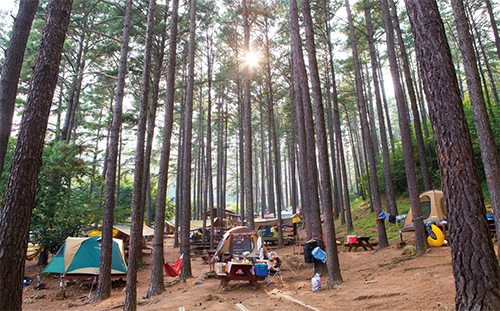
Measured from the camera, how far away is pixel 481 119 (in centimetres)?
627

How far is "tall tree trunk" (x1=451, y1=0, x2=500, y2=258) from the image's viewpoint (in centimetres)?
579

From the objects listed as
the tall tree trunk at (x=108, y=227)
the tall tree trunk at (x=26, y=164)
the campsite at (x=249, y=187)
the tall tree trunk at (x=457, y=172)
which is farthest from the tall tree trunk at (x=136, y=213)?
the tall tree trunk at (x=457, y=172)

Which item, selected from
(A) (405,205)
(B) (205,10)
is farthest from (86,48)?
(A) (405,205)

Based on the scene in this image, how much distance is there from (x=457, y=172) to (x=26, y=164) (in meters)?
5.65

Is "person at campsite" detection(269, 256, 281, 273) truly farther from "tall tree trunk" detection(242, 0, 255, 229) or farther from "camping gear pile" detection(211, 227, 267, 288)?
"tall tree trunk" detection(242, 0, 255, 229)

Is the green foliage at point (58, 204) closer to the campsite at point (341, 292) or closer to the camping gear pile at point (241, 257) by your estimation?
the campsite at point (341, 292)

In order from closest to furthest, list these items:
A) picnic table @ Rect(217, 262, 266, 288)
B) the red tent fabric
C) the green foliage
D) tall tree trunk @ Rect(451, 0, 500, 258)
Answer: tall tree trunk @ Rect(451, 0, 500, 258)
picnic table @ Rect(217, 262, 266, 288)
the red tent fabric
the green foliage

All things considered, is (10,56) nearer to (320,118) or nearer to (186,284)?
(320,118)

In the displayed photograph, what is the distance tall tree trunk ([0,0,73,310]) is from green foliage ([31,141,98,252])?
7649 mm

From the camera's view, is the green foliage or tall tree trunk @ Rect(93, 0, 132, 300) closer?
tall tree trunk @ Rect(93, 0, 132, 300)

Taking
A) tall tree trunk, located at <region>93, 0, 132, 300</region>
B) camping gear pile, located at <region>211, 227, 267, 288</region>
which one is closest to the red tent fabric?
camping gear pile, located at <region>211, 227, 267, 288</region>

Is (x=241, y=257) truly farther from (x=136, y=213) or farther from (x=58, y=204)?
(x=58, y=204)

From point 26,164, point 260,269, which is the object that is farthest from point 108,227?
point 26,164

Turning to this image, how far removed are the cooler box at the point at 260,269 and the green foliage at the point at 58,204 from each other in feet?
25.3
